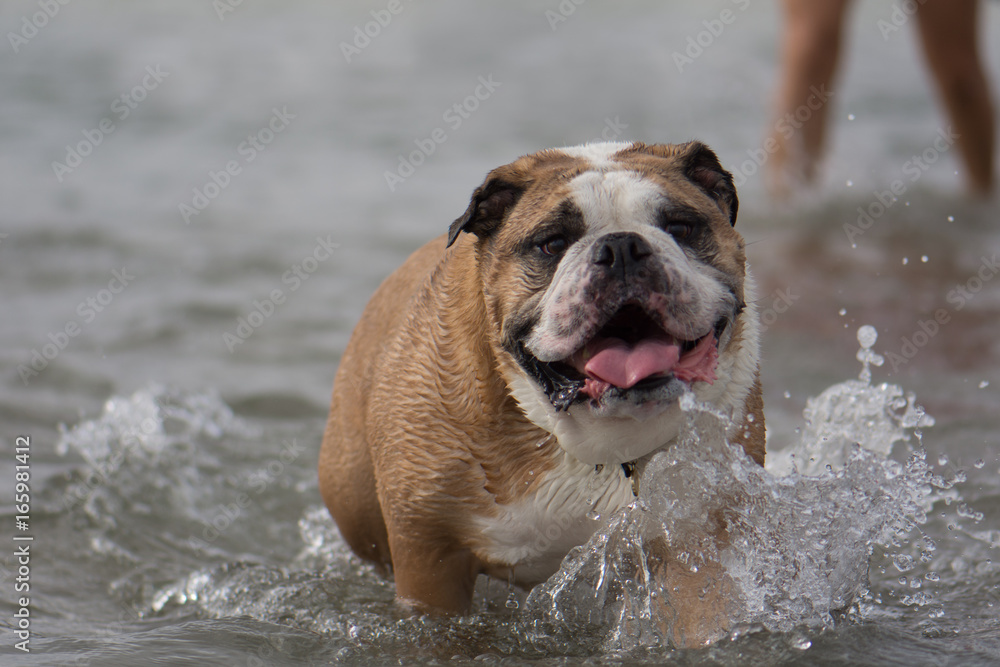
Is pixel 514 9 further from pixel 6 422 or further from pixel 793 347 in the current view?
pixel 6 422

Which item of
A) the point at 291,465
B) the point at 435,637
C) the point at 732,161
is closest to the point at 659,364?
the point at 435,637

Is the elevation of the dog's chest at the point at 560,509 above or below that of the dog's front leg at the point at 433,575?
above
